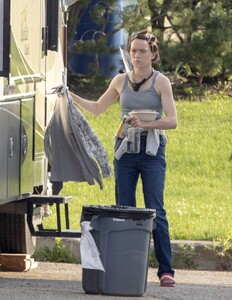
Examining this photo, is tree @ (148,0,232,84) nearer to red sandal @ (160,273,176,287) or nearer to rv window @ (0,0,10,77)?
red sandal @ (160,273,176,287)

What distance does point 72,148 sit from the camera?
29.1 feet

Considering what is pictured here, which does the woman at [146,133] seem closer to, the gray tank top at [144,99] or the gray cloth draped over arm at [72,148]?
the gray tank top at [144,99]

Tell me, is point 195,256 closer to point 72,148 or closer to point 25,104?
point 72,148

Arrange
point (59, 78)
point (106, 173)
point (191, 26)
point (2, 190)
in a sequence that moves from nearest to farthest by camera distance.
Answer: point (2, 190) < point (106, 173) < point (59, 78) < point (191, 26)

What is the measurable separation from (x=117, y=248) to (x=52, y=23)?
2027 mm

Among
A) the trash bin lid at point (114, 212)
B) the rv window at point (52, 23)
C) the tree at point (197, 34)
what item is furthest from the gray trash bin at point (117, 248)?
the tree at point (197, 34)

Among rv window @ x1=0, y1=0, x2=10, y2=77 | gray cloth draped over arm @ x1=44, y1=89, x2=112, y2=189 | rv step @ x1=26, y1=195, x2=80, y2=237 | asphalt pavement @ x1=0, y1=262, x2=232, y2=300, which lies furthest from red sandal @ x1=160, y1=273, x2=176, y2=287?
rv window @ x1=0, y1=0, x2=10, y2=77

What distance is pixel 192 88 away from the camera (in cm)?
1734

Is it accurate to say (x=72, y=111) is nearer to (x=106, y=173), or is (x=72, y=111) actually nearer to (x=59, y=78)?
(x=106, y=173)

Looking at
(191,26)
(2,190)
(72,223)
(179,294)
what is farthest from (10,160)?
(191,26)

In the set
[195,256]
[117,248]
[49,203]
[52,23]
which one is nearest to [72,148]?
[49,203]

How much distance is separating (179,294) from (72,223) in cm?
259

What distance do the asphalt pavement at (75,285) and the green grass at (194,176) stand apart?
90 cm

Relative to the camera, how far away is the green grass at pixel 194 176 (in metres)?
11.3
